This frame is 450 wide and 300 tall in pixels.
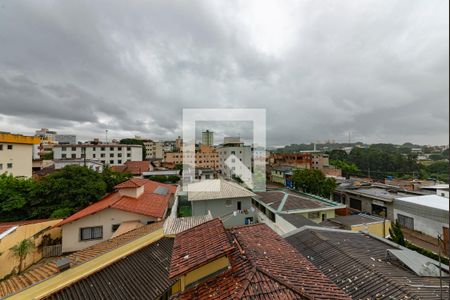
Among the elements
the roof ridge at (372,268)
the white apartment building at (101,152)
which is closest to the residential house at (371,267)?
the roof ridge at (372,268)

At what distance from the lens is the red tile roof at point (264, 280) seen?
3117mm

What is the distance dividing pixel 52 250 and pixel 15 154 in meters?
Result: 14.3

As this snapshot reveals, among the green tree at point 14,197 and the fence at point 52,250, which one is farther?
the green tree at point 14,197

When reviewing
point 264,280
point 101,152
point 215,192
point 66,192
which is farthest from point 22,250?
point 101,152

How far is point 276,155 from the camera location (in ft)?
163

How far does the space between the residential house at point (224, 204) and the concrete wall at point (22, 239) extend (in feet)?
25.2

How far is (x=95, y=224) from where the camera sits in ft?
35.9

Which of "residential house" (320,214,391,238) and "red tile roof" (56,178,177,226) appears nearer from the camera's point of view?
"red tile roof" (56,178,177,226)

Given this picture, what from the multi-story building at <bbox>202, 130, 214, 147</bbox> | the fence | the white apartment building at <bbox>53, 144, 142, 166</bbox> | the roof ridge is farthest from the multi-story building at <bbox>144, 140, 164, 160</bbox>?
the roof ridge

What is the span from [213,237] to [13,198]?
565 inches

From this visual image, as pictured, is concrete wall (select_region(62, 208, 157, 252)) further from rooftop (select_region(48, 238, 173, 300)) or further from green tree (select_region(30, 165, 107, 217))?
rooftop (select_region(48, 238, 173, 300))

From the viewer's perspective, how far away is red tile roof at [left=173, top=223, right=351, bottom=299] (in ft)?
10.2

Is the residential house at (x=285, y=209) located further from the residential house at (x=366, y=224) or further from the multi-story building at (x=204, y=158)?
the multi-story building at (x=204, y=158)

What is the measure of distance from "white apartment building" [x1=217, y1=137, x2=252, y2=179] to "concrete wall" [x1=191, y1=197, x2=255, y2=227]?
2336cm
